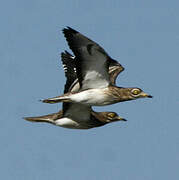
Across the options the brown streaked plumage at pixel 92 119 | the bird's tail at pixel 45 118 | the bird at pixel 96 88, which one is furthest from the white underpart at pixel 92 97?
the bird's tail at pixel 45 118

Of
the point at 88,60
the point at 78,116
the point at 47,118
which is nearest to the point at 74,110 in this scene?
the point at 78,116

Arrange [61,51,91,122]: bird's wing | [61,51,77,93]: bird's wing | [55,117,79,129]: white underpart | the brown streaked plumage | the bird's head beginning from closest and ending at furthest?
the bird's head, [61,51,91,122]: bird's wing, [55,117,79,129]: white underpart, the brown streaked plumage, [61,51,77,93]: bird's wing

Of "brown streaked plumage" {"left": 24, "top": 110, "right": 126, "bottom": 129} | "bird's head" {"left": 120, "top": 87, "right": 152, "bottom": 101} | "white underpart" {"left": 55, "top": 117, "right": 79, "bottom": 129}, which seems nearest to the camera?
"bird's head" {"left": 120, "top": 87, "right": 152, "bottom": 101}

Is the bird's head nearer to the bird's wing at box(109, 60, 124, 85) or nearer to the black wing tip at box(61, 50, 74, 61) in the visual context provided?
the bird's wing at box(109, 60, 124, 85)

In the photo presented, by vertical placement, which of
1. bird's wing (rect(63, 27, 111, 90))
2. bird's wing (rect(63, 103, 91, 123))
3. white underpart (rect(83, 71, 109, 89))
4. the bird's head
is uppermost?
bird's wing (rect(63, 27, 111, 90))

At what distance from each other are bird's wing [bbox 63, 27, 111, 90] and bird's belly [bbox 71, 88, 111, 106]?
18 centimetres

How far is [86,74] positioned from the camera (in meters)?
18.9

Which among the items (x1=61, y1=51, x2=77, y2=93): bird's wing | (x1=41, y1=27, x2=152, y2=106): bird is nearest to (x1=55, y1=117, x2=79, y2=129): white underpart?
(x1=61, y1=51, x2=77, y2=93): bird's wing

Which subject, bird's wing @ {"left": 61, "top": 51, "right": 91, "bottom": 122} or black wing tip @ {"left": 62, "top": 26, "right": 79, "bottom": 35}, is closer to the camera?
black wing tip @ {"left": 62, "top": 26, "right": 79, "bottom": 35}

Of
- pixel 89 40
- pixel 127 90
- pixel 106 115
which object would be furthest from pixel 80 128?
pixel 89 40

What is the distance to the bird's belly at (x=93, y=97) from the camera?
18.9 metres

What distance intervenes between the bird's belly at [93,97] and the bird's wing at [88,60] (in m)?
0.18

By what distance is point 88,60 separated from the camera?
18.4 metres

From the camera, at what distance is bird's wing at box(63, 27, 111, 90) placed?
57.1 ft
